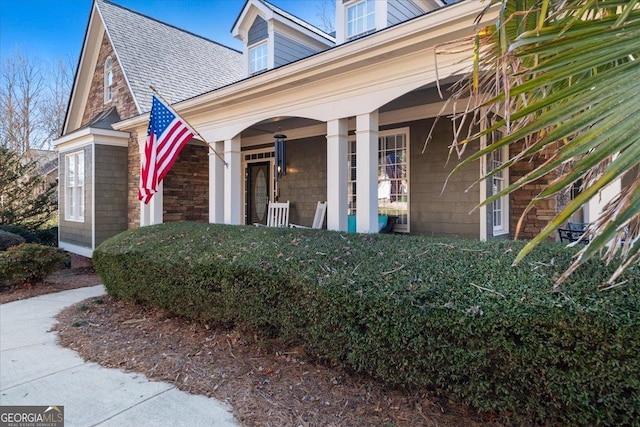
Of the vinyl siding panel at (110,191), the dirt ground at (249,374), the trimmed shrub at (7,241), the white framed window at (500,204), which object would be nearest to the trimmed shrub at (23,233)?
the trimmed shrub at (7,241)

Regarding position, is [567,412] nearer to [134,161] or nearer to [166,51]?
[134,161]

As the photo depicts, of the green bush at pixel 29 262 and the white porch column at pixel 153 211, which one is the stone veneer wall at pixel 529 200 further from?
the green bush at pixel 29 262

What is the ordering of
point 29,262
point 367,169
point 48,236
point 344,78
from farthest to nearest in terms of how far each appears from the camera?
point 48,236 → point 29,262 → point 344,78 → point 367,169

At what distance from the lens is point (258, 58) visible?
8.86 m

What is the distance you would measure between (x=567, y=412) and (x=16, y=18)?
22.7 metres

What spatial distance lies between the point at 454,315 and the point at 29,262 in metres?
7.60

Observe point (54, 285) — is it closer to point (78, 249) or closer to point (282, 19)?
point (78, 249)

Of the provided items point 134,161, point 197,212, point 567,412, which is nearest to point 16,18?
point 134,161

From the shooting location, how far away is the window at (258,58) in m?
8.71

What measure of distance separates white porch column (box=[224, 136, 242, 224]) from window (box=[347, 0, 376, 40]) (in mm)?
3043

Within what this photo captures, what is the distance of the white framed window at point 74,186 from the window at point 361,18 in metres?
7.42

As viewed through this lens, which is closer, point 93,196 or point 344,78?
point 344,78

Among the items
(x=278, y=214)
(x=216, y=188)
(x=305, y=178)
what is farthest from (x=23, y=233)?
(x=305, y=178)

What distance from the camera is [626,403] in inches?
80.4
